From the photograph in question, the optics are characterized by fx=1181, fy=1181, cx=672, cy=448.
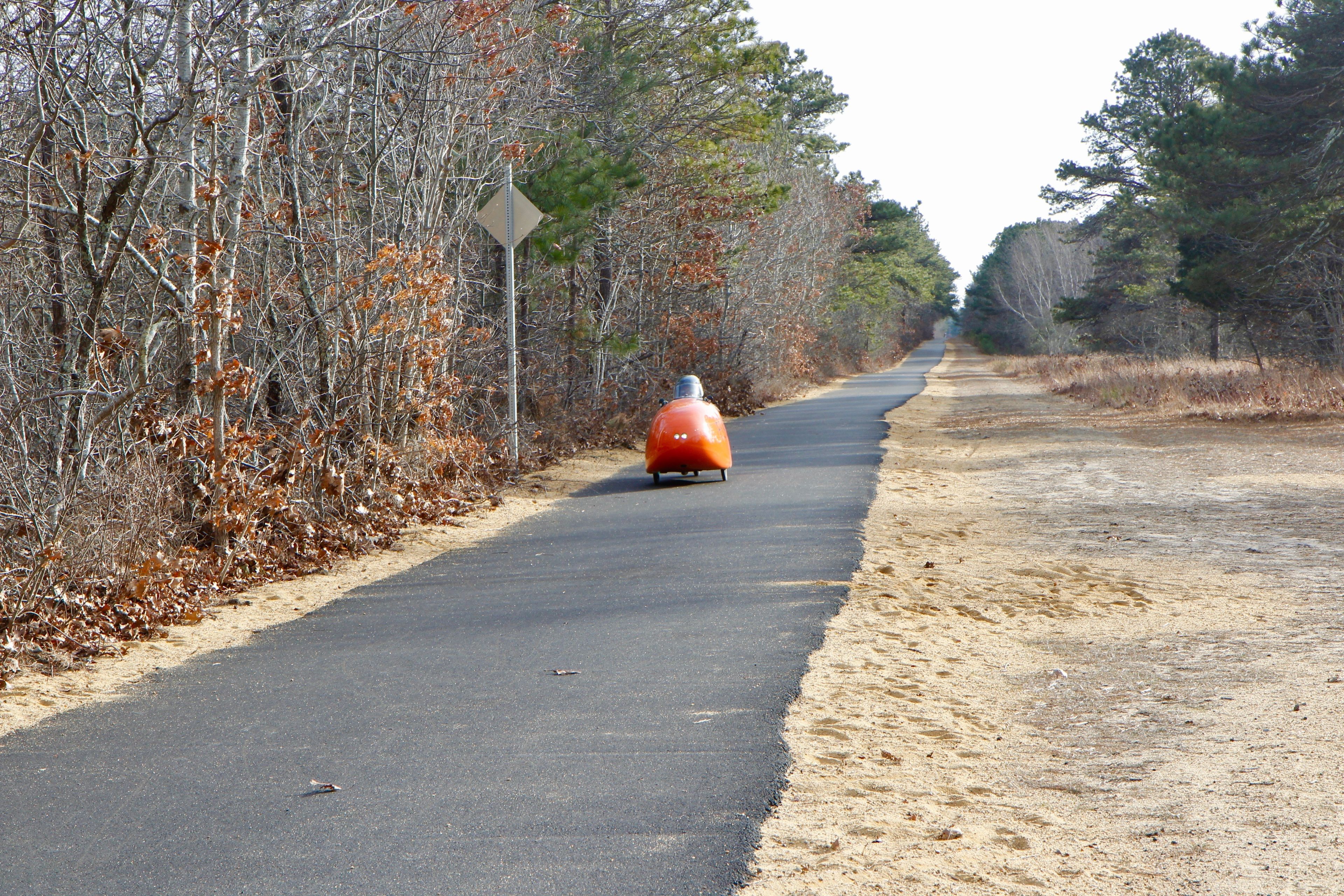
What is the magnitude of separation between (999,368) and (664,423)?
57.5 meters

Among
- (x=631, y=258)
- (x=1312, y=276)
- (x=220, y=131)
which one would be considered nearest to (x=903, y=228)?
(x=1312, y=276)

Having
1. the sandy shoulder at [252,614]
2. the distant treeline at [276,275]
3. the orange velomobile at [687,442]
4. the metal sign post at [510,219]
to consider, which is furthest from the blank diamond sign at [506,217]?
the sandy shoulder at [252,614]

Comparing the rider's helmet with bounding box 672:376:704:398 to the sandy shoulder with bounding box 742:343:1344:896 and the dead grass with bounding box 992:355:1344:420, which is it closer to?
the sandy shoulder with bounding box 742:343:1344:896

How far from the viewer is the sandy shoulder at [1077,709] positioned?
13.0 ft

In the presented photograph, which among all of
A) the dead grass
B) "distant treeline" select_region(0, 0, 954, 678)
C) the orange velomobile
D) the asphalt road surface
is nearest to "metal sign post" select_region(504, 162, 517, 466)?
"distant treeline" select_region(0, 0, 954, 678)

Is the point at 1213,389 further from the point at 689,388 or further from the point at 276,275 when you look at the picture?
the point at 276,275

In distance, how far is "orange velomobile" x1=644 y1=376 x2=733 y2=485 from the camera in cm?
1511

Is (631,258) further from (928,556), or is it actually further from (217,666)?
(217,666)

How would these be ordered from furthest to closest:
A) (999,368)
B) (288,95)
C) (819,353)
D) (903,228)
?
1. (903,228)
2. (999,368)
3. (819,353)
4. (288,95)

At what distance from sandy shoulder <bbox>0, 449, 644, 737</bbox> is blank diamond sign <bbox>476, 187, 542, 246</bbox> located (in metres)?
3.39

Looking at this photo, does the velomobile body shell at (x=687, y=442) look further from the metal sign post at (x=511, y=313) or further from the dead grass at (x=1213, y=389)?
the dead grass at (x=1213, y=389)

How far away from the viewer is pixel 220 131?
10.5 m

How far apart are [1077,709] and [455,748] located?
3.06 m

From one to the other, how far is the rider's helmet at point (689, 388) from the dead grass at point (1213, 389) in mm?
13773
